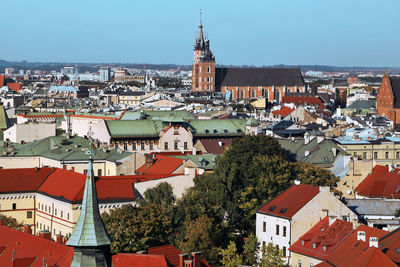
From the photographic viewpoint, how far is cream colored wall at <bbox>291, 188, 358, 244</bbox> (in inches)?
2012

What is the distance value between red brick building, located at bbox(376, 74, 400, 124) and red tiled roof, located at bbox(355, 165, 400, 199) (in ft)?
264

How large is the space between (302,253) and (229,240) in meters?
6.44

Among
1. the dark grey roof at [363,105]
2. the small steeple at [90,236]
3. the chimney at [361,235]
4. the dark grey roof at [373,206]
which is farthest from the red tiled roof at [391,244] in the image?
the dark grey roof at [363,105]

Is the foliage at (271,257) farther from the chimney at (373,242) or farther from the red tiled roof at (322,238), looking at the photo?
the chimney at (373,242)

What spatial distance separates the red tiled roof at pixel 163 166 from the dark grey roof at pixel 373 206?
52.6 feet

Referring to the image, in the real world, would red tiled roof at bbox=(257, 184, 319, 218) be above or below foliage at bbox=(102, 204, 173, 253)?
above

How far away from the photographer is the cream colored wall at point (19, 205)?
64.6m

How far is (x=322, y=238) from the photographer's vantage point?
47969mm

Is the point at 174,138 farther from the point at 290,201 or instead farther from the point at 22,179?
the point at 290,201

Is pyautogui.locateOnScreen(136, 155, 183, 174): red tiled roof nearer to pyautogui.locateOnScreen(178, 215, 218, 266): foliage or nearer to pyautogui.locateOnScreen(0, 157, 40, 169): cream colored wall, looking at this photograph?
pyautogui.locateOnScreen(0, 157, 40, 169): cream colored wall

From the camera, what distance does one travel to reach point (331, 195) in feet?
170

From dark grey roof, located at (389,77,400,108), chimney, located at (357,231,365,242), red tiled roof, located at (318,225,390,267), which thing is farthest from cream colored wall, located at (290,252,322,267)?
dark grey roof, located at (389,77,400,108)

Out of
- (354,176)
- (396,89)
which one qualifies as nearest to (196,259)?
(354,176)

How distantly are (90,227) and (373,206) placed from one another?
38.4 meters
